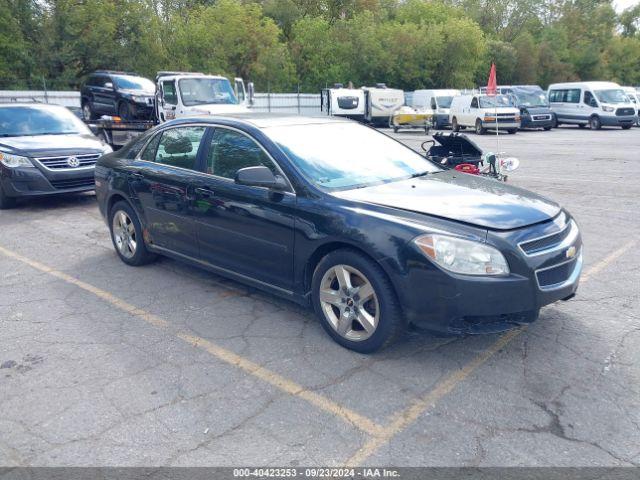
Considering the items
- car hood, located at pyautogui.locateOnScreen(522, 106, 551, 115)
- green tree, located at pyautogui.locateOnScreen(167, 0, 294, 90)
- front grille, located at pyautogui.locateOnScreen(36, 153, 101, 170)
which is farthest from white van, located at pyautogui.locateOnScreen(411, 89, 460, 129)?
front grille, located at pyautogui.locateOnScreen(36, 153, 101, 170)

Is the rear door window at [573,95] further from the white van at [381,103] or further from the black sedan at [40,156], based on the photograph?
the black sedan at [40,156]

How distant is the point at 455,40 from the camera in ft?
144

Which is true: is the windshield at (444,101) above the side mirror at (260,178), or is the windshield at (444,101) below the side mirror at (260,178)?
above

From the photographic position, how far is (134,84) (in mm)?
19766

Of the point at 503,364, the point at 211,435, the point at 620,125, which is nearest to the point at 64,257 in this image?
the point at 211,435

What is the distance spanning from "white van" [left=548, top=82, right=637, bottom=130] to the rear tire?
83.4 feet

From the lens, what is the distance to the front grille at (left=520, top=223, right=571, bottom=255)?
3.70 meters

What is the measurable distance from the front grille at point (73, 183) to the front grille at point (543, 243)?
739 cm

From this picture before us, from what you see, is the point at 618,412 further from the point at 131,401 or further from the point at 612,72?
the point at 612,72

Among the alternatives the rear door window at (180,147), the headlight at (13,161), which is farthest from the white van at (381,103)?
the rear door window at (180,147)

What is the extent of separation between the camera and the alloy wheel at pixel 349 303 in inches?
155

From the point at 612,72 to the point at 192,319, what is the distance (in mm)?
65320

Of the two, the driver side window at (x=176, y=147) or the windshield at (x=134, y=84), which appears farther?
the windshield at (x=134, y=84)

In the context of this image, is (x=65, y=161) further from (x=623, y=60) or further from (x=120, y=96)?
(x=623, y=60)
